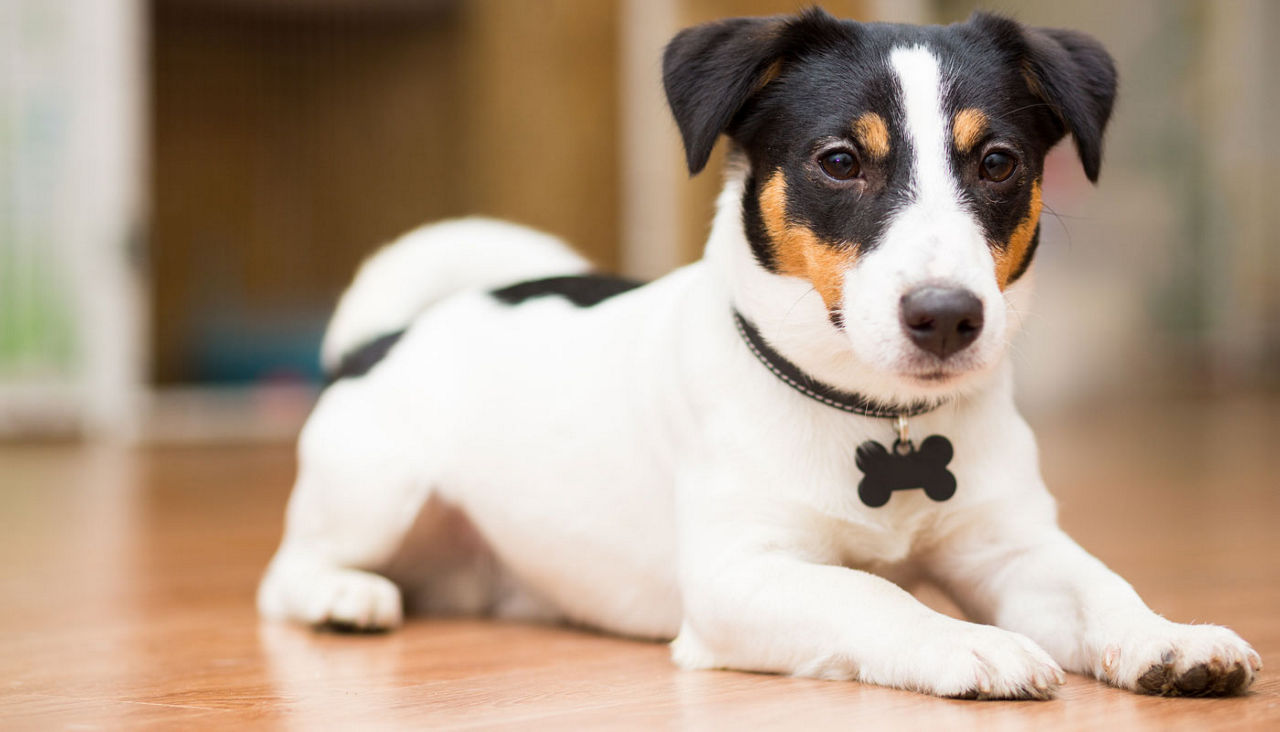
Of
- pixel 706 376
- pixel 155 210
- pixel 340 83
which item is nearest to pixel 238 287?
pixel 155 210

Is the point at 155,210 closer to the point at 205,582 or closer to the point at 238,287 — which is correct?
the point at 238,287

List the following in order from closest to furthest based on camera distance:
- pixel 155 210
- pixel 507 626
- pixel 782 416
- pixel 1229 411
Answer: pixel 782 416
pixel 507 626
pixel 1229 411
pixel 155 210

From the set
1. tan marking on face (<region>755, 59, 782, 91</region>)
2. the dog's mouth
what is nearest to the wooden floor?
the dog's mouth

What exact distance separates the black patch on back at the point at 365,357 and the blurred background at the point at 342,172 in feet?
14.0

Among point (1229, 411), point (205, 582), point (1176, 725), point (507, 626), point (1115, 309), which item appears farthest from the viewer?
point (1115, 309)

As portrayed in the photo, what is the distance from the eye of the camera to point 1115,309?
898 centimetres

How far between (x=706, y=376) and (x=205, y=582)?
136cm

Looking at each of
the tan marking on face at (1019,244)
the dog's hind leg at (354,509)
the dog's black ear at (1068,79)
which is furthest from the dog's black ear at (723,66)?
the dog's hind leg at (354,509)

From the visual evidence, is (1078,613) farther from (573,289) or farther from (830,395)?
(573,289)

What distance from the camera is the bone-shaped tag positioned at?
1.80 metres

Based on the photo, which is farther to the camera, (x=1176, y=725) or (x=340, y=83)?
(x=340, y=83)

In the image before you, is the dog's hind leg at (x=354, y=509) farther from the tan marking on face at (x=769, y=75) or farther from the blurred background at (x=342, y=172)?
the blurred background at (x=342, y=172)

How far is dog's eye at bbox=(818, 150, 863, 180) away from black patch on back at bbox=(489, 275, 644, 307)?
0.63 metres

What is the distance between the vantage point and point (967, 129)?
1733 millimetres
